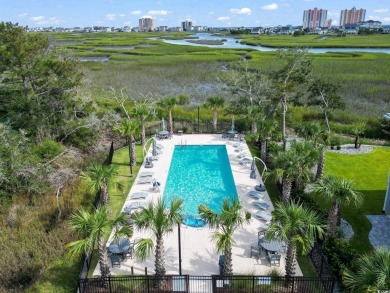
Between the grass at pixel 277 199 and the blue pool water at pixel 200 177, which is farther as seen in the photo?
the blue pool water at pixel 200 177

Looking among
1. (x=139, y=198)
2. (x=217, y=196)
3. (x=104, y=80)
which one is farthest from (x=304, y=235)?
(x=104, y=80)

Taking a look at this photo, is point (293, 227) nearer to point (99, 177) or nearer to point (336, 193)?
point (336, 193)

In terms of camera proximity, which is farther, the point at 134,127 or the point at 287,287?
the point at 134,127

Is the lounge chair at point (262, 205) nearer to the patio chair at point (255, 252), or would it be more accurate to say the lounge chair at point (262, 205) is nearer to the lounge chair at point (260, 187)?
the lounge chair at point (260, 187)

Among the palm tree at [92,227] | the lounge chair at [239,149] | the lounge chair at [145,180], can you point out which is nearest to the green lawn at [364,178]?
the lounge chair at [239,149]

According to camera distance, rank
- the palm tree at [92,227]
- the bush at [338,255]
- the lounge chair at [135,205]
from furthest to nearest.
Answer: the lounge chair at [135,205], the bush at [338,255], the palm tree at [92,227]

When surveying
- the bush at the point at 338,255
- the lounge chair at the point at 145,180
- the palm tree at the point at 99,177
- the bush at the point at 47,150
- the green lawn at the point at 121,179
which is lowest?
the green lawn at the point at 121,179

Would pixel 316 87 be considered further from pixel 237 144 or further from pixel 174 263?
pixel 174 263

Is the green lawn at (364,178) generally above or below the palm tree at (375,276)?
below
